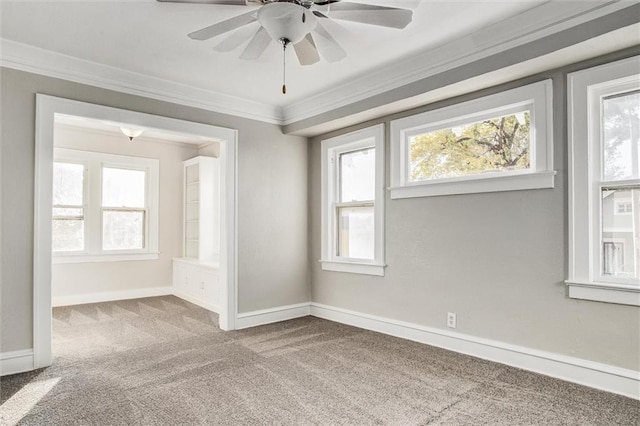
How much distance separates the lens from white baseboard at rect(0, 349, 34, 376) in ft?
9.84

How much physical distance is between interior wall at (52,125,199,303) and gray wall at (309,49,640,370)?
3.77 metres

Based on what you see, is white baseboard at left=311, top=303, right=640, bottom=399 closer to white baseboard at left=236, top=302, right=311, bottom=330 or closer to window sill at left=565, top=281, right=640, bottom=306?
window sill at left=565, top=281, right=640, bottom=306

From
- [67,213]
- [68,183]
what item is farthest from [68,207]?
[68,183]

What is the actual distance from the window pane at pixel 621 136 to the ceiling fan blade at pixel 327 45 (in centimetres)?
189

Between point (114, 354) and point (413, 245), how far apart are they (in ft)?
9.56

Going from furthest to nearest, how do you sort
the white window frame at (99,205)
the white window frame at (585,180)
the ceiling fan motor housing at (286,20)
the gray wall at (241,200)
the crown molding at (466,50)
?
the white window frame at (99,205) → the gray wall at (241,200) → the white window frame at (585,180) → the crown molding at (466,50) → the ceiling fan motor housing at (286,20)

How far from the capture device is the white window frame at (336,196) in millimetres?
4156

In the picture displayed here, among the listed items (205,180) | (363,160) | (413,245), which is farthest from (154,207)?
(413,245)

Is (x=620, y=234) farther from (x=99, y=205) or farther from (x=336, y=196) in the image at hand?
(x=99, y=205)

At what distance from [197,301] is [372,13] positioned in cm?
469

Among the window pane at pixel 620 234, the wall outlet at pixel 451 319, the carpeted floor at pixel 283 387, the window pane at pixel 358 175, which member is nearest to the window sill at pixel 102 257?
the carpeted floor at pixel 283 387

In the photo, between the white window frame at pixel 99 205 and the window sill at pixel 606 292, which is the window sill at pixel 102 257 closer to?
the white window frame at pixel 99 205

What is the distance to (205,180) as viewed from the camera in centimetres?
625

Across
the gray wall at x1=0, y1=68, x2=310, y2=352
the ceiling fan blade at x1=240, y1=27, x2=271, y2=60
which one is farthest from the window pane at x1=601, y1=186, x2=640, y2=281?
the gray wall at x1=0, y1=68, x2=310, y2=352
